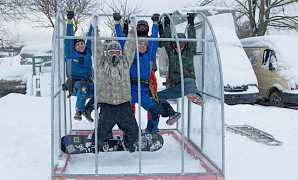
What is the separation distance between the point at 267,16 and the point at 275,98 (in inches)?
602

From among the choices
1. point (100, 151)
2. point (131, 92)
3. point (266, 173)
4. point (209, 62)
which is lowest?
point (266, 173)

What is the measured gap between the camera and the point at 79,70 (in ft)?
20.7

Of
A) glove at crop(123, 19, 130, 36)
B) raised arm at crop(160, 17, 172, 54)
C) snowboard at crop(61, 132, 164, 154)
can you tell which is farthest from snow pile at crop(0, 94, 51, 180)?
raised arm at crop(160, 17, 172, 54)

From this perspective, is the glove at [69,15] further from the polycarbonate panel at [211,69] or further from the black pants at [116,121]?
the polycarbonate panel at [211,69]

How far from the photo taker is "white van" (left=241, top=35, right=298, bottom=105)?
545 inches

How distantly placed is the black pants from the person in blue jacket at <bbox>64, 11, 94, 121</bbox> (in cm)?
75

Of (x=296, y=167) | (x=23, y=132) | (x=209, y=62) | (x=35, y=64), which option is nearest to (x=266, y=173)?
(x=296, y=167)

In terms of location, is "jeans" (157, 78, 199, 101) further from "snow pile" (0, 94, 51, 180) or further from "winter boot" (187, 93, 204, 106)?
"snow pile" (0, 94, 51, 180)

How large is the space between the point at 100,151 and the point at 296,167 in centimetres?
290

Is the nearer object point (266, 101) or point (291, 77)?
point (291, 77)

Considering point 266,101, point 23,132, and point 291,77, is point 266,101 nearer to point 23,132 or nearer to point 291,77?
point 291,77

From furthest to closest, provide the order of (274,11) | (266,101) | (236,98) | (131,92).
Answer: (274,11), (266,101), (236,98), (131,92)

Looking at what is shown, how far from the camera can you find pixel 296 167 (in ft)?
21.7

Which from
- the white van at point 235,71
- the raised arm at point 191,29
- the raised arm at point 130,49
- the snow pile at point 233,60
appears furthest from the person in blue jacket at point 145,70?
the snow pile at point 233,60
